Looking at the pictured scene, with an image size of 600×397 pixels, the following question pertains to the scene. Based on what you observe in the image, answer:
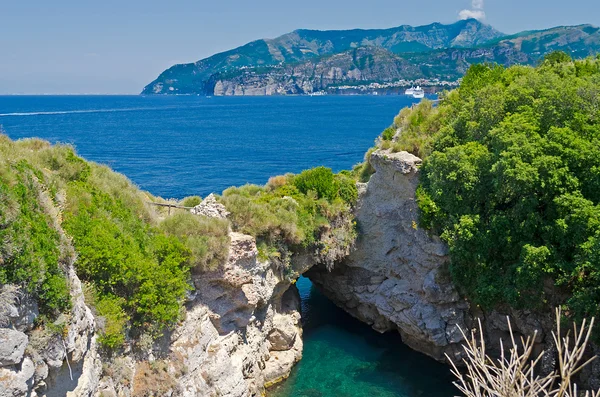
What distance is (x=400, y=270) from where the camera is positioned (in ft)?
79.6

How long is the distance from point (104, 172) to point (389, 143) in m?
13.7

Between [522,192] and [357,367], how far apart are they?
10.8 metres

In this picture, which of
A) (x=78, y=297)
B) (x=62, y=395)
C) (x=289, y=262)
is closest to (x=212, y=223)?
(x=289, y=262)

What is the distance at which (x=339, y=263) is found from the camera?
2631 centimetres

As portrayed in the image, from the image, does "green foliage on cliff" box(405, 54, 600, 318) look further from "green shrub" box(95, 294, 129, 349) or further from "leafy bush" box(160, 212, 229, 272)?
"green shrub" box(95, 294, 129, 349)

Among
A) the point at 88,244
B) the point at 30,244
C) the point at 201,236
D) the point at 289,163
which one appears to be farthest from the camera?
the point at 289,163

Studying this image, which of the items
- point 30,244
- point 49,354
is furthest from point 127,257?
point 49,354

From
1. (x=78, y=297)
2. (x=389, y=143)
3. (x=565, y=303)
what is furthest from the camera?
(x=389, y=143)

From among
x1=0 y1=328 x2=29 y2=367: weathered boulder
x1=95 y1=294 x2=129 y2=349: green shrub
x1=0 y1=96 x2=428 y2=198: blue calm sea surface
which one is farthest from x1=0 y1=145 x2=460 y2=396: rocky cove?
x1=0 y1=96 x2=428 y2=198: blue calm sea surface

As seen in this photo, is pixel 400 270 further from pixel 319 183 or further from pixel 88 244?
pixel 88 244

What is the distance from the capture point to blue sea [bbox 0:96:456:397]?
72.0ft

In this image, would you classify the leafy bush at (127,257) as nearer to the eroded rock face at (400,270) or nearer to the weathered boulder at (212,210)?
the weathered boulder at (212,210)

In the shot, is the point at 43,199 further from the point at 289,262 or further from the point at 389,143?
the point at 389,143

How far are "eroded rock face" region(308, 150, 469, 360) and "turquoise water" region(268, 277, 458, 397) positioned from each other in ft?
2.69
